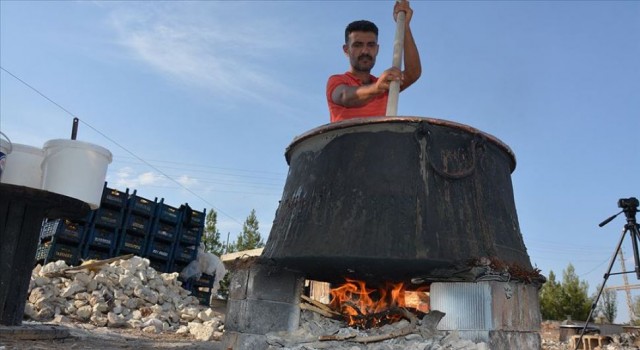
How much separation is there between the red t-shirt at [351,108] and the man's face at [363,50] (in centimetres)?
12

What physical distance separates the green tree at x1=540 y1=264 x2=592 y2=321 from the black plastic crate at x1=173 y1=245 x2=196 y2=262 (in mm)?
22735

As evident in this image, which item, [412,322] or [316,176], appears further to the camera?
[316,176]

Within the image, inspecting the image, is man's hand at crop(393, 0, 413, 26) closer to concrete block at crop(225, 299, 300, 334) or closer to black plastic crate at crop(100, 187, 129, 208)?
concrete block at crop(225, 299, 300, 334)

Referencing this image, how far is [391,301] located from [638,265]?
3.55 metres

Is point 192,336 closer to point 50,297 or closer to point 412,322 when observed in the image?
point 50,297

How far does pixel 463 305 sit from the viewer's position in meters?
2.66

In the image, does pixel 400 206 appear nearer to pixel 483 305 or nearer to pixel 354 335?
pixel 483 305

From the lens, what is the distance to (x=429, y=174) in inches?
Result: 115

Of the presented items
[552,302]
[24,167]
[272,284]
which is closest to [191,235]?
[24,167]

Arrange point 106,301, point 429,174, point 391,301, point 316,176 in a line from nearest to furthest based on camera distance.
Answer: point 429,174, point 316,176, point 391,301, point 106,301

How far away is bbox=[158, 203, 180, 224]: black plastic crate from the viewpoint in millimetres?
10542

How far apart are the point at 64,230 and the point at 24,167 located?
5313mm

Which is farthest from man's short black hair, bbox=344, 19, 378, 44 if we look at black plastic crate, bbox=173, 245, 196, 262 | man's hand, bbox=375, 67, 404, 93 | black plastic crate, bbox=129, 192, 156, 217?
black plastic crate, bbox=173, 245, 196, 262

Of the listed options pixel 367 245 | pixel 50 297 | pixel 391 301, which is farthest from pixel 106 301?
pixel 367 245
